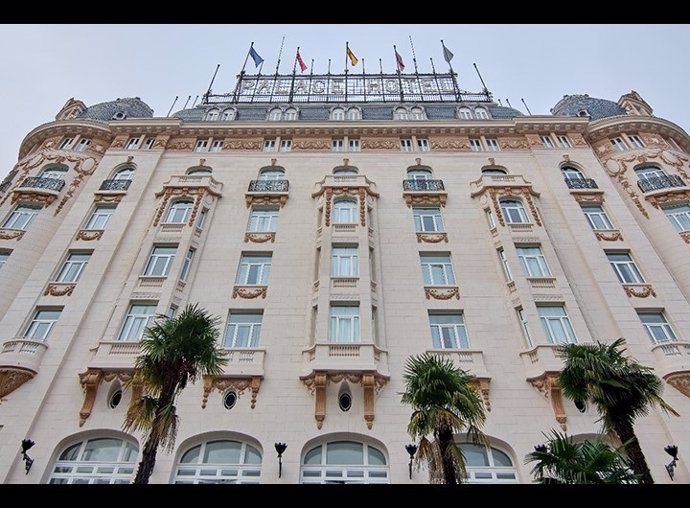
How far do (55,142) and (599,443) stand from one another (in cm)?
3425

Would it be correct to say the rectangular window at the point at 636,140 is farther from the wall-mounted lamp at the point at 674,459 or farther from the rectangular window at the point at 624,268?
the wall-mounted lamp at the point at 674,459

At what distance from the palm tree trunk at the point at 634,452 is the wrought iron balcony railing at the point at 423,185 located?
55.6ft

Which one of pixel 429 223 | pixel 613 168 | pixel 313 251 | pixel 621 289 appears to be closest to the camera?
pixel 621 289

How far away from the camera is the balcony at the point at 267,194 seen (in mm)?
26406

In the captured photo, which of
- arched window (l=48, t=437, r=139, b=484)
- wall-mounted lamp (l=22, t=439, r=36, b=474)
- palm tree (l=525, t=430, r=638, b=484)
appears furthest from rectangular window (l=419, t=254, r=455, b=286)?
wall-mounted lamp (l=22, t=439, r=36, b=474)

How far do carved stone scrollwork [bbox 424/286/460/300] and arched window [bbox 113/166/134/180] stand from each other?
20105 millimetres

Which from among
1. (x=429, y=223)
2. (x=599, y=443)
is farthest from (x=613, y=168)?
(x=599, y=443)

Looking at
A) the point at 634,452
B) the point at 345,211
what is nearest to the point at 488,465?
the point at 634,452

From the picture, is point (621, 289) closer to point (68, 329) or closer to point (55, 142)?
point (68, 329)

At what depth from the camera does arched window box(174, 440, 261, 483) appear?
16406 millimetres

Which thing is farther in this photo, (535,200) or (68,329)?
(535,200)
